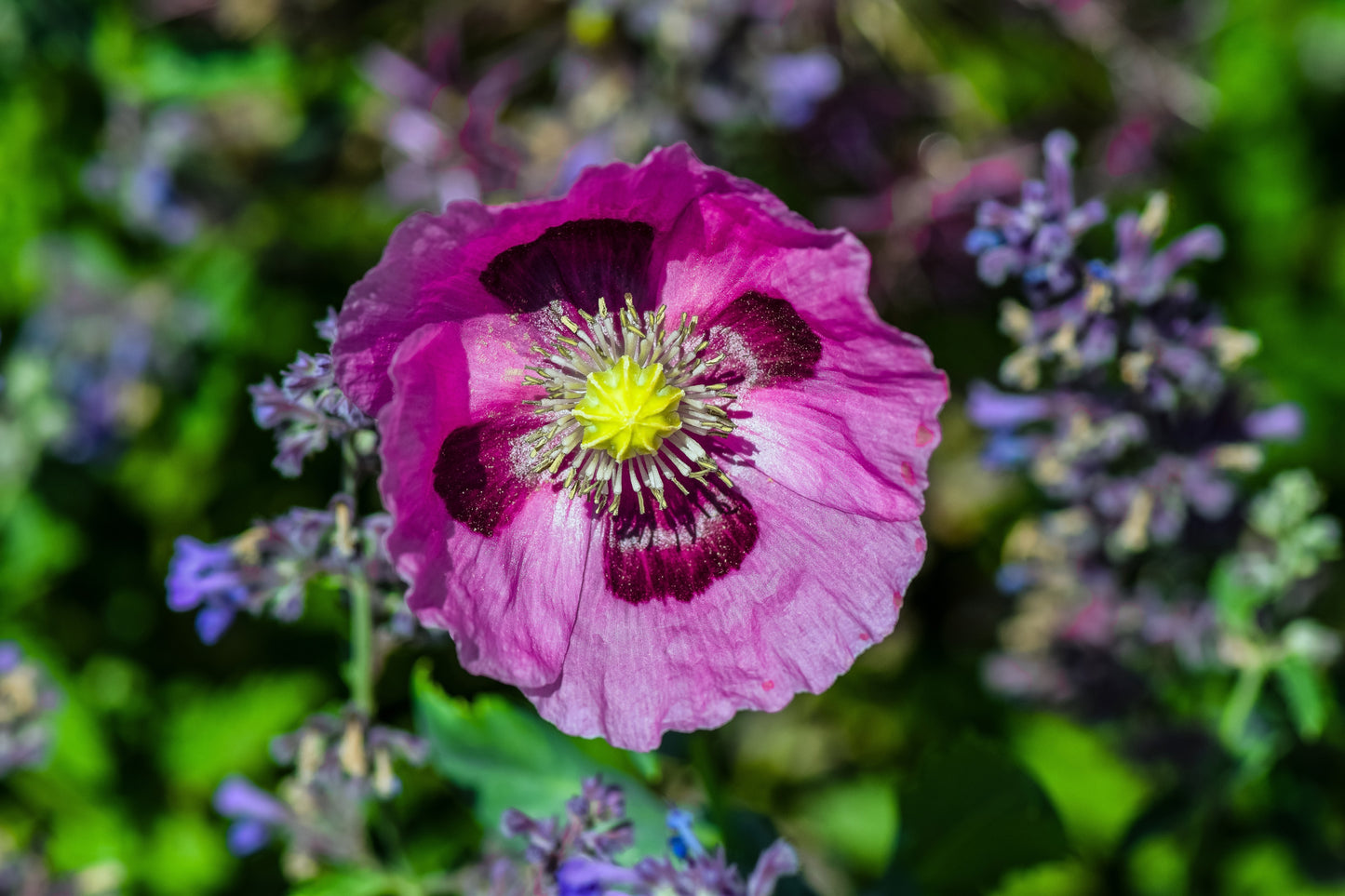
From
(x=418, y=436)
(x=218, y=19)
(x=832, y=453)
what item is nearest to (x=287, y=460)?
(x=418, y=436)

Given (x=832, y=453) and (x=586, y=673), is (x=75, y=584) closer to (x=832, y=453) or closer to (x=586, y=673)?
(x=586, y=673)

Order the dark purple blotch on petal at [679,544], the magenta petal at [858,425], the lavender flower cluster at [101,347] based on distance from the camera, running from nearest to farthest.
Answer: the magenta petal at [858,425] → the dark purple blotch on petal at [679,544] → the lavender flower cluster at [101,347]

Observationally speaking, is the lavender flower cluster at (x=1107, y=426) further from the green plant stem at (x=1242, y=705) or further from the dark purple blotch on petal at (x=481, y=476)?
the dark purple blotch on petal at (x=481, y=476)

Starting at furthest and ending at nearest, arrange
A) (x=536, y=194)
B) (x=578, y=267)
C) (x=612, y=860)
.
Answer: (x=536, y=194)
(x=578, y=267)
(x=612, y=860)

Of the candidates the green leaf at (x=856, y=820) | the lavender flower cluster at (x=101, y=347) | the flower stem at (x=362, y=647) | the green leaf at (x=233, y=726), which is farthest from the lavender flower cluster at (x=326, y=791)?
the green leaf at (x=856, y=820)

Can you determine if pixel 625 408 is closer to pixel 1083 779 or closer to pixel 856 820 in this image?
pixel 856 820

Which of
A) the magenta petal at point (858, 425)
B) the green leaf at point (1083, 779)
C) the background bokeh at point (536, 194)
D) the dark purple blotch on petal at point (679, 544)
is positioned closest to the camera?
the magenta petal at point (858, 425)

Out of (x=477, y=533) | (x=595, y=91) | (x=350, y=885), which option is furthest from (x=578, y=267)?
(x=595, y=91)
